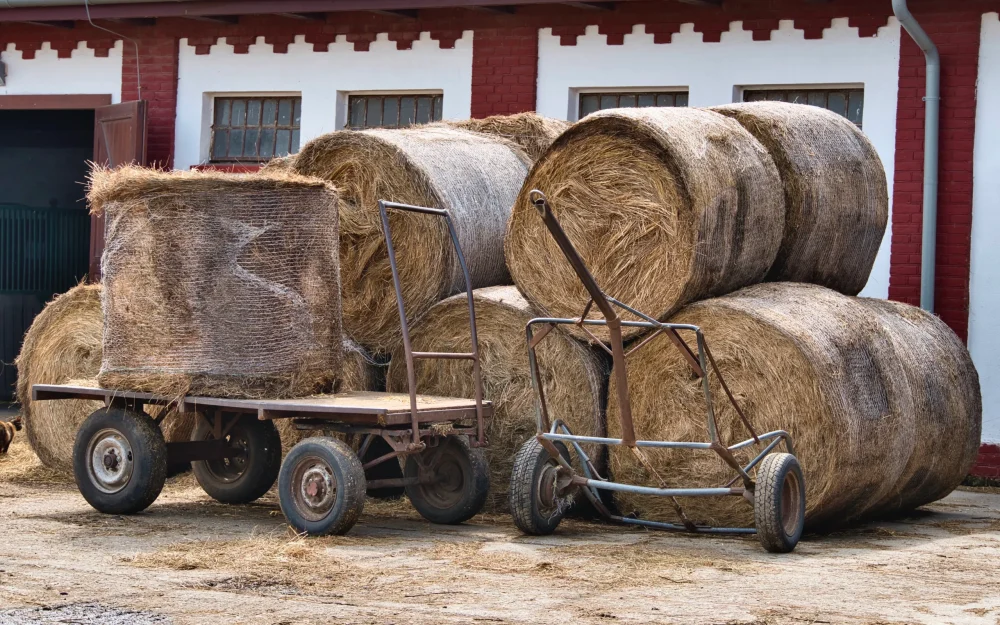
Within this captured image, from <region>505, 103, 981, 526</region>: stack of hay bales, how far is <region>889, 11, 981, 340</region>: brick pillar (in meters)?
2.12

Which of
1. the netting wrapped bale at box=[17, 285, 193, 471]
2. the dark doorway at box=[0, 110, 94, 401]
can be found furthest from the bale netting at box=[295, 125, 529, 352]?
the dark doorway at box=[0, 110, 94, 401]

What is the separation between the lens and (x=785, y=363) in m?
7.64

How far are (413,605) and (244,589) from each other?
2.46 ft

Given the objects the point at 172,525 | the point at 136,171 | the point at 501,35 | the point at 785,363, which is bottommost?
the point at 172,525

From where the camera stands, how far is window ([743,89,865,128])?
11.2 meters

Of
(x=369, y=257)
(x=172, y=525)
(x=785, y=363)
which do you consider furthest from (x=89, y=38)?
(x=785, y=363)

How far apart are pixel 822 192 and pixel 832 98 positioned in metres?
2.94

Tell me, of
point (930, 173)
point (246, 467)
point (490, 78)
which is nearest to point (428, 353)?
point (246, 467)

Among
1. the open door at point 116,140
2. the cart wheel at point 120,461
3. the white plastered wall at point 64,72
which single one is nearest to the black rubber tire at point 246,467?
the cart wheel at point 120,461

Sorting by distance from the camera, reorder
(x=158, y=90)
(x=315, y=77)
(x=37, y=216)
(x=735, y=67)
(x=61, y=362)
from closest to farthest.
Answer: (x=61, y=362), (x=735, y=67), (x=315, y=77), (x=158, y=90), (x=37, y=216)

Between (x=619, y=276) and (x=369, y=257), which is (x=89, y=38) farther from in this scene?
(x=619, y=276)

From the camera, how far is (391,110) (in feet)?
42.1

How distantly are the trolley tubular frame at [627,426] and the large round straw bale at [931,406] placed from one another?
1.04 m

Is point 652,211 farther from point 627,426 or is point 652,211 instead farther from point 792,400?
point 627,426
